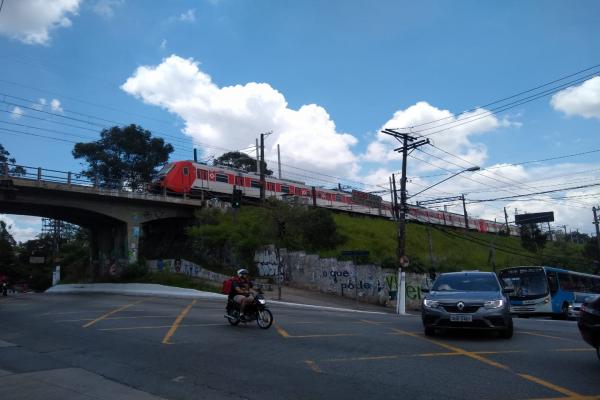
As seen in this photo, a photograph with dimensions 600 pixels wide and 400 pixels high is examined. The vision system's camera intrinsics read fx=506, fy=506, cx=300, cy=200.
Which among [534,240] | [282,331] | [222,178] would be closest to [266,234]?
[222,178]

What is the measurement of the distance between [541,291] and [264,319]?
60.1 ft

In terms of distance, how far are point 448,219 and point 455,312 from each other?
57292 mm

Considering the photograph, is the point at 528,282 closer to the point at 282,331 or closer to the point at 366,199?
the point at 282,331

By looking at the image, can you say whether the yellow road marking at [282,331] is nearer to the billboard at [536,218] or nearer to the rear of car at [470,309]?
the rear of car at [470,309]

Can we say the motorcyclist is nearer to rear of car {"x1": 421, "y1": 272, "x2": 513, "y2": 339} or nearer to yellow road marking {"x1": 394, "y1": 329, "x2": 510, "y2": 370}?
yellow road marking {"x1": 394, "y1": 329, "x2": 510, "y2": 370}

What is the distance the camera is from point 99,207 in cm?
3631

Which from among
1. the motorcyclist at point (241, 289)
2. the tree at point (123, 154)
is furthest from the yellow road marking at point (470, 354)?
the tree at point (123, 154)

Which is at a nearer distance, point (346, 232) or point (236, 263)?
point (236, 263)

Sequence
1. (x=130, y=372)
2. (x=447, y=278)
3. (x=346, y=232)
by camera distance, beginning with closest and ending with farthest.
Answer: (x=130, y=372) → (x=447, y=278) → (x=346, y=232)

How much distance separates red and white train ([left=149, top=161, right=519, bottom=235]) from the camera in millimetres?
39969

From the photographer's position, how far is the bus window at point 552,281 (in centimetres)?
2530

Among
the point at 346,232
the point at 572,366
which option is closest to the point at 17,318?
the point at 572,366

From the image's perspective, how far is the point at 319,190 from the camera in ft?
160

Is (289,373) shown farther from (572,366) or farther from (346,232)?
(346,232)
